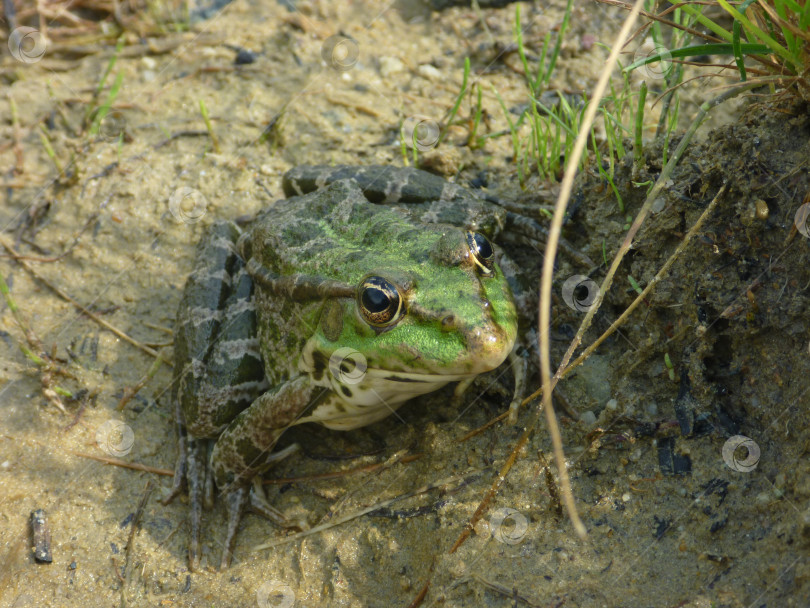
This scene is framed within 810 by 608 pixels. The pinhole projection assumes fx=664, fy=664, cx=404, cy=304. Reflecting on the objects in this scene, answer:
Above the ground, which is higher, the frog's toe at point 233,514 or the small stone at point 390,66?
the small stone at point 390,66

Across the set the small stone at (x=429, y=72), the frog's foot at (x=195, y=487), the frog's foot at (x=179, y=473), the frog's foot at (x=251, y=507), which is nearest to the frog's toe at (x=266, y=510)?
the frog's foot at (x=251, y=507)

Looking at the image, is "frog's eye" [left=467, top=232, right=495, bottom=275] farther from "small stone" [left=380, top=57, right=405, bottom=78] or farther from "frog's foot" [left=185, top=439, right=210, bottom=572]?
"small stone" [left=380, top=57, right=405, bottom=78]

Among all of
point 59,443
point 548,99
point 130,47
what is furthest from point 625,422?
point 130,47

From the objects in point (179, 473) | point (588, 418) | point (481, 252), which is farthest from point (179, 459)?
point (588, 418)

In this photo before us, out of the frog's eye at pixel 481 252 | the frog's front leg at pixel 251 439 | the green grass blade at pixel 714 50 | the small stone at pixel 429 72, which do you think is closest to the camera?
the green grass blade at pixel 714 50

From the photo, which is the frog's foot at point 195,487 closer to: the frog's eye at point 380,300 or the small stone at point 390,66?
the frog's eye at point 380,300

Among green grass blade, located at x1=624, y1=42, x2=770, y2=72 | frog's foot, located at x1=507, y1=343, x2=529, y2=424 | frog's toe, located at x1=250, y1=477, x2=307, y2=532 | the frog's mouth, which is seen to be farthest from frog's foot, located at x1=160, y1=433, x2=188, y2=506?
green grass blade, located at x1=624, y1=42, x2=770, y2=72

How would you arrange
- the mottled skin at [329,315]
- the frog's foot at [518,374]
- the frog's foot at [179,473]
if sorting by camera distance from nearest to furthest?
the mottled skin at [329,315] → the frog's foot at [518,374] → the frog's foot at [179,473]

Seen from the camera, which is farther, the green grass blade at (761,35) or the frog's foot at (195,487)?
the frog's foot at (195,487)
